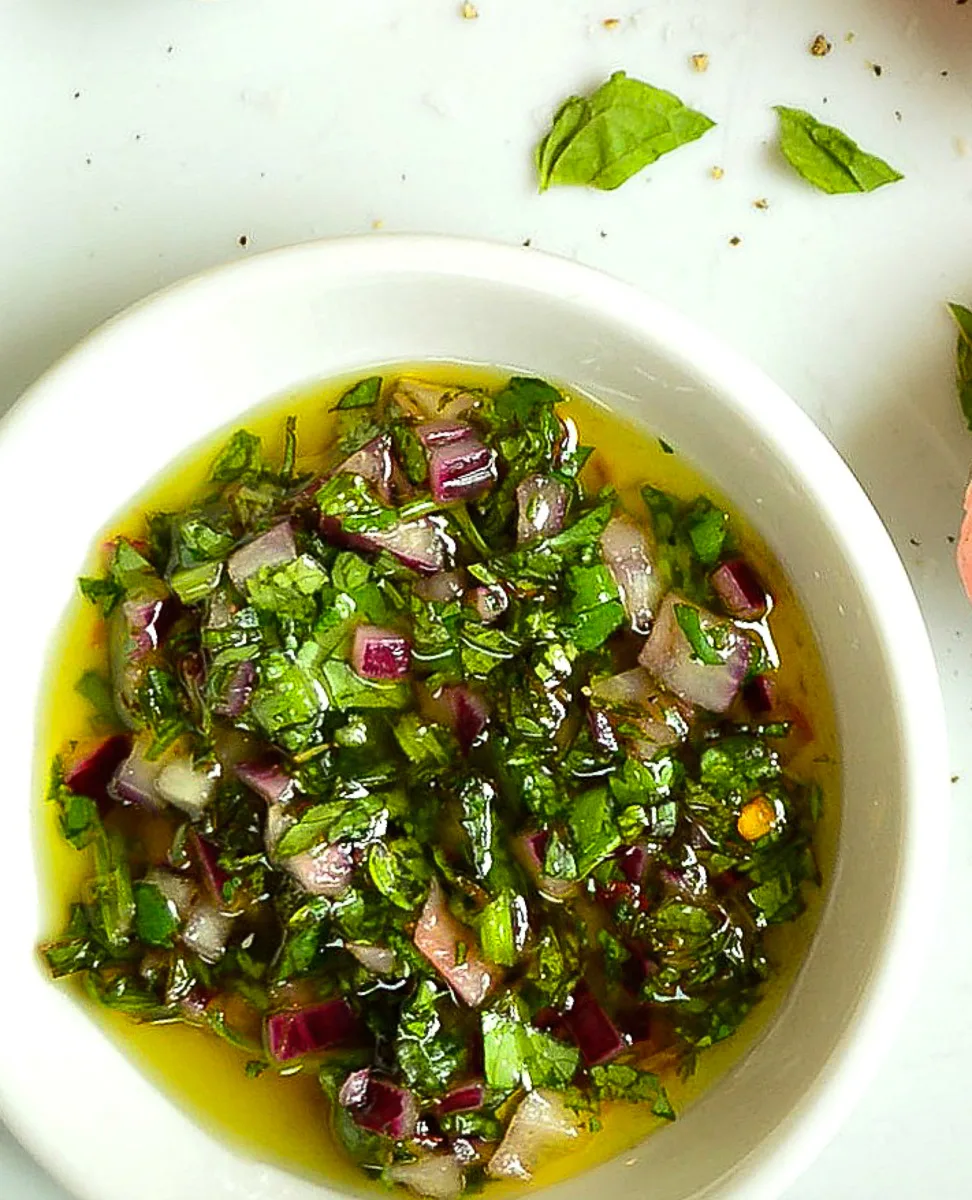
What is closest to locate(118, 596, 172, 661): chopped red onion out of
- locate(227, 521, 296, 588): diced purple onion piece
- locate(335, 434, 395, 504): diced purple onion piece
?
locate(227, 521, 296, 588): diced purple onion piece

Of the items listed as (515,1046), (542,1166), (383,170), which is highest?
(383,170)

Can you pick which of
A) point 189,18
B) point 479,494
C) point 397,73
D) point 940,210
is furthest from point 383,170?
point 940,210

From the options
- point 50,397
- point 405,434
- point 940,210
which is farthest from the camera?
point 940,210

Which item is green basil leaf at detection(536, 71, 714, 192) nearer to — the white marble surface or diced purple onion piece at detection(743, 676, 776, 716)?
the white marble surface

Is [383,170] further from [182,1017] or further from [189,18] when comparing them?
[182,1017]

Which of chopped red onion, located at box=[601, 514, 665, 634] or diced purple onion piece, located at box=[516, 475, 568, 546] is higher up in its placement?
diced purple onion piece, located at box=[516, 475, 568, 546]

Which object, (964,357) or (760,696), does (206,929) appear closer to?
(760,696)

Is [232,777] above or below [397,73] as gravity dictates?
below
